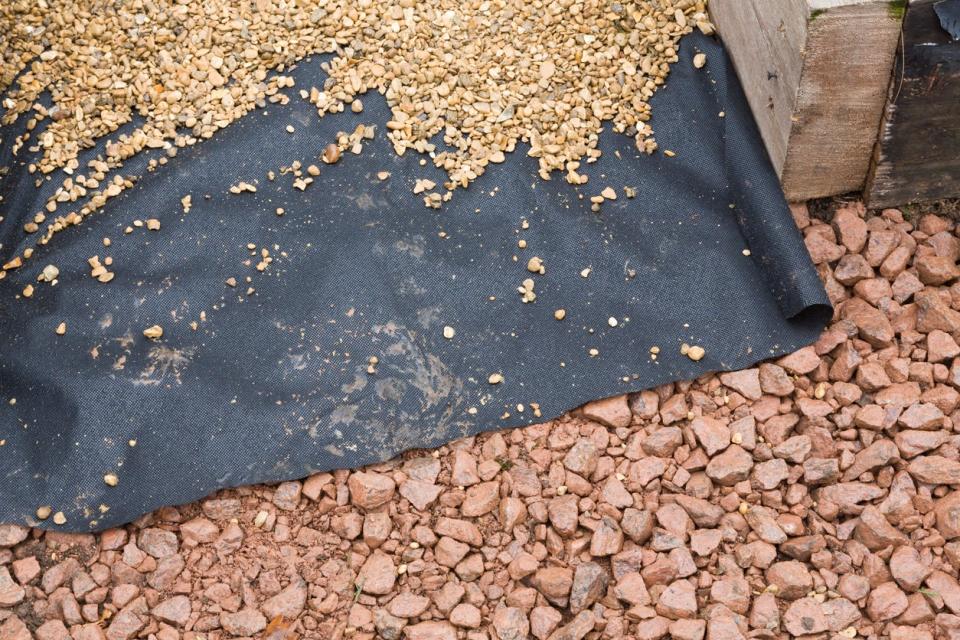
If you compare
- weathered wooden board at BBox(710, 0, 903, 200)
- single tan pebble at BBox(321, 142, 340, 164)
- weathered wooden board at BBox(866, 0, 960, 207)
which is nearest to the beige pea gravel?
single tan pebble at BBox(321, 142, 340, 164)

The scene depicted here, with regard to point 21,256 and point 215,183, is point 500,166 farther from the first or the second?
point 21,256

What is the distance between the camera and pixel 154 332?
2373mm

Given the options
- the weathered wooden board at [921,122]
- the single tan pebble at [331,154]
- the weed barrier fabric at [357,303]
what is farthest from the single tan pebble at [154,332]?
the weathered wooden board at [921,122]

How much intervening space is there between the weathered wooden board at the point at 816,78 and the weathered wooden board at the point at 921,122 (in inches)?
1.2

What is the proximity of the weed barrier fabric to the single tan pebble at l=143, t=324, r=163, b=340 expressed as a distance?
0.02 m

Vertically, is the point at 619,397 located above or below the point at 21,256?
below

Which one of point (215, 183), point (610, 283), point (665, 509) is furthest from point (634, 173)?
point (215, 183)

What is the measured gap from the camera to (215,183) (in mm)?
2568

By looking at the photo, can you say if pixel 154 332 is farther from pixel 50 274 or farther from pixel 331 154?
pixel 331 154

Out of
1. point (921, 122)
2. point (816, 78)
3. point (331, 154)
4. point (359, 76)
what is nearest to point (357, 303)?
point (331, 154)

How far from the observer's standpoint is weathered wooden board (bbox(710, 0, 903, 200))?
2.19m

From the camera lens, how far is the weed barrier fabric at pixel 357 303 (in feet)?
7.43

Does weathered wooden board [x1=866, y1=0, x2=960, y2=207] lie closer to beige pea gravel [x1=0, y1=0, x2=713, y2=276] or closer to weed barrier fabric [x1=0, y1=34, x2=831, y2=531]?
weed barrier fabric [x1=0, y1=34, x2=831, y2=531]

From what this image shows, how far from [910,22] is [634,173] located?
681 millimetres
